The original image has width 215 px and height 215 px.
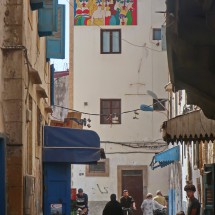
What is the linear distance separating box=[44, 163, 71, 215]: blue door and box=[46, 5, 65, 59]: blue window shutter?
8.77ft

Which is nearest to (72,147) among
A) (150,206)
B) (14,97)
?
(14,97)

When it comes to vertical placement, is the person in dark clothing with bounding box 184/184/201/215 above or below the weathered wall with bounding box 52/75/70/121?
below

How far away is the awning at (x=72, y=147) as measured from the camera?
17438mm

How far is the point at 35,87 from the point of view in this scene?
639 inches

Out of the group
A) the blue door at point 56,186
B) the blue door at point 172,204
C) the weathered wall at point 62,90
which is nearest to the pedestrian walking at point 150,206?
the blue door at point 172,204

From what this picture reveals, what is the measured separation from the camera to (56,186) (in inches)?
734

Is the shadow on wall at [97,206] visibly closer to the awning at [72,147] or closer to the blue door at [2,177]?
the awning at [72,147]

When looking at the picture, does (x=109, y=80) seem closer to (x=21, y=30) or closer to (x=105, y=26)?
(x=105, y=26)

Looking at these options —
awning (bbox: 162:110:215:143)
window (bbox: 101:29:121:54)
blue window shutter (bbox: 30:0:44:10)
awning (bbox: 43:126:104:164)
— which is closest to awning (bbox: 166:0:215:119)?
awning (bbox: 162:110:215:143)

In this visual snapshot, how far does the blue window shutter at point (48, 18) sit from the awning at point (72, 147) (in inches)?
92.4

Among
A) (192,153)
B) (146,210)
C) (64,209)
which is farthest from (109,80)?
(64,209)

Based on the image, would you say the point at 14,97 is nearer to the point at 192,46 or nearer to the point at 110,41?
the point at 192,46

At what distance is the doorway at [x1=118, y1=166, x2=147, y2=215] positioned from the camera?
1414 inches

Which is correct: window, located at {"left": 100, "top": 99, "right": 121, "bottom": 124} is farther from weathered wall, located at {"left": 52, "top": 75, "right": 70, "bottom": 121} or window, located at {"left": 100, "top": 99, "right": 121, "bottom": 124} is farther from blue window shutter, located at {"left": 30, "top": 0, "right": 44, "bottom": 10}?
blue window shutter, located at {"left": 30, "top": 0, "right": 44, "bottom": 10}
